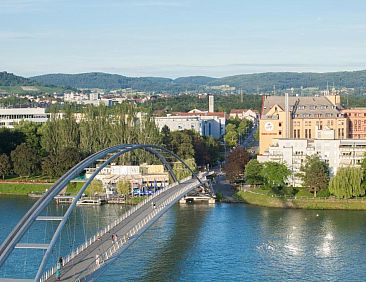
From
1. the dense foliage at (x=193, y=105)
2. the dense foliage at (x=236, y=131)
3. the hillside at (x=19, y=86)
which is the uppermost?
the hillside at (x=19, y=86)

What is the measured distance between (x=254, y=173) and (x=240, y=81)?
141 metres

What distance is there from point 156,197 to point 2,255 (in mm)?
10340

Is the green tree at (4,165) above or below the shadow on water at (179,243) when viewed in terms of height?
above

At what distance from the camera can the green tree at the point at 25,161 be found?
28266mm

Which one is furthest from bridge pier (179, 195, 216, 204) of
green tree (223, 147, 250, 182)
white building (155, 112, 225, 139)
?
white building (155, 112, 225, 139)

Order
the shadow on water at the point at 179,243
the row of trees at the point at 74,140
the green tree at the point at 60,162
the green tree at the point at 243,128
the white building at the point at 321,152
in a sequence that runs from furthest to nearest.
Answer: the green tree at the point at 243,128 < the row of trees at the point at 74,140 < the green tree at the point at 60,162 < the white building at the point at 321,152 < the shadow on water at the point at 179,243

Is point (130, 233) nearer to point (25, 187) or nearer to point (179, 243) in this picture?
point (179, 243)

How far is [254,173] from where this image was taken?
2530cm

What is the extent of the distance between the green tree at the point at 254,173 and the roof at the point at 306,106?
7520mm

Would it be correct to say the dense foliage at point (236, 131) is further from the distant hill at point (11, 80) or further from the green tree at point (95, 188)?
the distant hill at point (11, 80)

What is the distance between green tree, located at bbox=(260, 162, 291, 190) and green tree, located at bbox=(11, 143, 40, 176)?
9506 millimetres

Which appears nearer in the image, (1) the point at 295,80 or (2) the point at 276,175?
(2) the point at 276,175

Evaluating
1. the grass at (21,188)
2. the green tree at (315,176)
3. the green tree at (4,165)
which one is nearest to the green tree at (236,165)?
the green tree at (315,176)

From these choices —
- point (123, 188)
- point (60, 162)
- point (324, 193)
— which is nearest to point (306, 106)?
point (324, 193)
